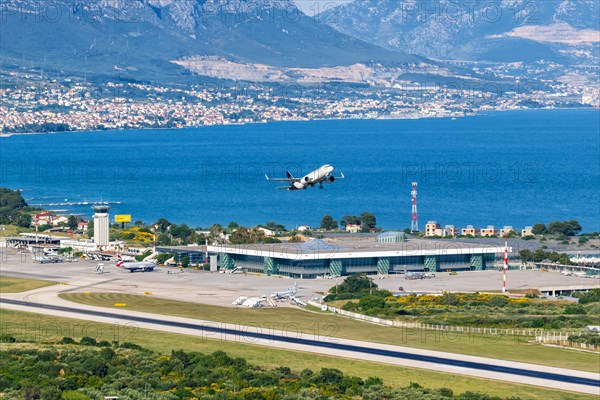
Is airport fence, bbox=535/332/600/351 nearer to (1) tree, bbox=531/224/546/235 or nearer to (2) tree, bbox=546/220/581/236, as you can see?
(1) tree, bbox=531/224/546/235

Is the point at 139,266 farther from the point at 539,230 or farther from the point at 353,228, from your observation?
the point at 539,230

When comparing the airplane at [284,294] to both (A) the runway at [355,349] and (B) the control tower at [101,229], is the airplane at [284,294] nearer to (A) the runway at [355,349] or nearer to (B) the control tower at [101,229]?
(A) the runway at [355,349]

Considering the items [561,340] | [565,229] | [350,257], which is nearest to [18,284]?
[350,257]

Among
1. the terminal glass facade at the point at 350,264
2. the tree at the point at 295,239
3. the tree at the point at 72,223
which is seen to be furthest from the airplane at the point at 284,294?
the tree at the point at 72,223

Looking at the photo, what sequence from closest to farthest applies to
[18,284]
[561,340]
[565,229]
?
[561,340], [18,284], [565,229]

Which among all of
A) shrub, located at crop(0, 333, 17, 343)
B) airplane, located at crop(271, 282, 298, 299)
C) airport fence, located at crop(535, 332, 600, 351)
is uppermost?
airplane, located at crop(271, 282, 298, 299)

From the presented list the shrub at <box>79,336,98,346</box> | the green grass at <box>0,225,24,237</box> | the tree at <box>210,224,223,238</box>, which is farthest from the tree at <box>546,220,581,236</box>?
the shrub at <box>79,336,98,346</box>
